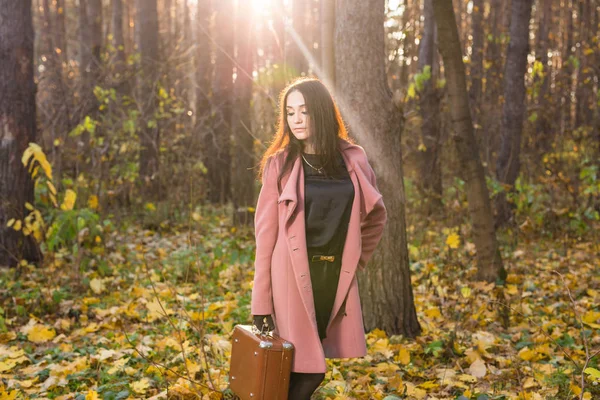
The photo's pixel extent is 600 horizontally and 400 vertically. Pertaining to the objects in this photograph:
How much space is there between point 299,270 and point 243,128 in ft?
Answer: 27.5

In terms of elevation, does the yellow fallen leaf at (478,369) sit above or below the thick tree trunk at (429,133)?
below

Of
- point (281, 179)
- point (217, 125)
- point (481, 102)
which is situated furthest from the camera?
point (481, 102)

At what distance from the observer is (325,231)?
3164 millimetres

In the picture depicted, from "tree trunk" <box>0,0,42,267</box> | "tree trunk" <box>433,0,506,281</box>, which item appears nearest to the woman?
"tree trunk" <box>433,0,506,281</box>

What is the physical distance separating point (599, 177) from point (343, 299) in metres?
8.54

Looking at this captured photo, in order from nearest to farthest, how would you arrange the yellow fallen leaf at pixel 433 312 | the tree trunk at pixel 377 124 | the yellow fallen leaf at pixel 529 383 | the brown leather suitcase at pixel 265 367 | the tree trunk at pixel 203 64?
the brown leather suitcase at pixel 265 367
the yellow fallen leaf at pixel 529 383
the tree trunk at pixel 377 124
the yellow fallen leaf at pixel 433 312
the tree trunk at pixel 203 64

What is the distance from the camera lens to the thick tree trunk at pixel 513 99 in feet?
33.6

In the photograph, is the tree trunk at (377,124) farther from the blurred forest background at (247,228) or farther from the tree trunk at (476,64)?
the tree trunk at (476,64)

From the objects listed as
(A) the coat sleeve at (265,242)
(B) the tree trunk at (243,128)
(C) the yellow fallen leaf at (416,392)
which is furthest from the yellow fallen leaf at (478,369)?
(B) the tree trunk at (243,128)

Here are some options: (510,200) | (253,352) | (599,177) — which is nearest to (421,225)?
(510,200)

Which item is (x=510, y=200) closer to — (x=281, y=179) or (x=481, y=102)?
(x=481, y=102)

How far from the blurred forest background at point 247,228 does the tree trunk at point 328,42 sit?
0.02 metres

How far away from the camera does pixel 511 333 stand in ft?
18.1

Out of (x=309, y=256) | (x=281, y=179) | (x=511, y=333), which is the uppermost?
(x=281, y=179)
